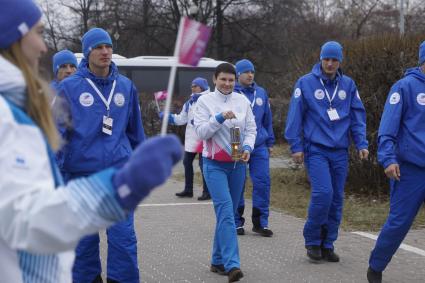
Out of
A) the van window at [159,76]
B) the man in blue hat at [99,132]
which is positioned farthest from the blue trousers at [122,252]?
the van window at [159,76]

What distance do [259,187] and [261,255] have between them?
4.79ft

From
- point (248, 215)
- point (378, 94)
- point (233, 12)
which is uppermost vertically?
point (233, 12)

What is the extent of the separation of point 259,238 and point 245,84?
6.41 feet

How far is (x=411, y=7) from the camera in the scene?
42.1 m

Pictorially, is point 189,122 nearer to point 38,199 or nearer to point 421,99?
point 421,99

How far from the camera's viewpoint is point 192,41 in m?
2.04

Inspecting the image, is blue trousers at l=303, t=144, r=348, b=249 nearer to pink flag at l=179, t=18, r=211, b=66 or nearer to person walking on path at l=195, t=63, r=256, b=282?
person walking on path at l=195, t=63, r=256, b=282

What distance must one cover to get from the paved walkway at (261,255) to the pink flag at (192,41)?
3876 mm

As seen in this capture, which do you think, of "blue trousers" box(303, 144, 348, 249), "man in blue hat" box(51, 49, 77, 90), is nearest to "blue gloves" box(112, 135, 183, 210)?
"blue trousers" box(303, 144, 348, 249)

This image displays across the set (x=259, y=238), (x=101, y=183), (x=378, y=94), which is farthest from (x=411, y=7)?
(x=101, y=183)

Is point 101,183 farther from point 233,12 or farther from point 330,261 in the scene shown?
point 233,12

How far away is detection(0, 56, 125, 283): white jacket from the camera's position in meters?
1.68

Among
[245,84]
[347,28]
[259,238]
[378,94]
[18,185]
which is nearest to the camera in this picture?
[18,185]

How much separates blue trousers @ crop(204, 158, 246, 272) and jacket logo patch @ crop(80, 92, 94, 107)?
1.56m
